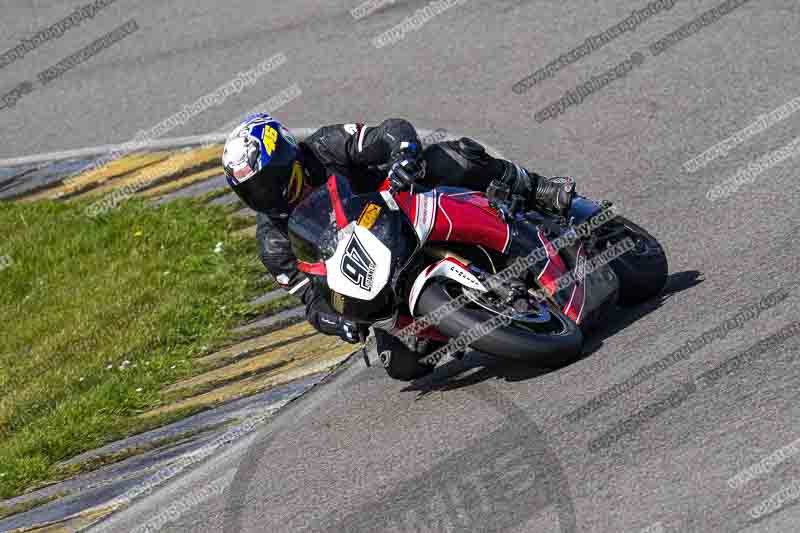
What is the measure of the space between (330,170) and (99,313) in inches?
159

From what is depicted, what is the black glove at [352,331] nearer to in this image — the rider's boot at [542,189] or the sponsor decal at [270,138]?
the sponsor decal at [270,138]

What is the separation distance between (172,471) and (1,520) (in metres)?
1.13

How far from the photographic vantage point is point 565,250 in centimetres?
704

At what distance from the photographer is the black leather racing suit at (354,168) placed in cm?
704

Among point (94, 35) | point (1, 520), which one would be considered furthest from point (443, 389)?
point (94, 35)

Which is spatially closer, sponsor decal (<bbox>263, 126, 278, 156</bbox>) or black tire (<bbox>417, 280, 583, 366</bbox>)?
black tire (<bbox>417, 280, 583, 366</bbox>)

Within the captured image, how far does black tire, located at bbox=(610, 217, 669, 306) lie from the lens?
7.04 meters

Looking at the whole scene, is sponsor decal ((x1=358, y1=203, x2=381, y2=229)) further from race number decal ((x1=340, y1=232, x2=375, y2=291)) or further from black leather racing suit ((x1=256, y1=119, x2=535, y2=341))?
black leather racing suit ((x1=256, y1=119, x2=535, y2=341))

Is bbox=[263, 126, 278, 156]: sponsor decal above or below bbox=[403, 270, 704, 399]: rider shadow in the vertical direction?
above

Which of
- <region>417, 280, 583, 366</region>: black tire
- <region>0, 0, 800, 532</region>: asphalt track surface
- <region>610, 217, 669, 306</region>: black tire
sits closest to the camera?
<region>0, 0, 800, 532</region>: asphalt track surface

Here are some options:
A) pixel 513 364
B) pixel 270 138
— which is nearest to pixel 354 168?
pixel 270 138

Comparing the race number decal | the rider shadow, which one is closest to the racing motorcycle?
the race number decal

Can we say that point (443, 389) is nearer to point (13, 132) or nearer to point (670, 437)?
point (670, 437)

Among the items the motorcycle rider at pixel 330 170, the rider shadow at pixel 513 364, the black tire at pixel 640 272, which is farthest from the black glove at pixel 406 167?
the black tire at pixel 640 272
